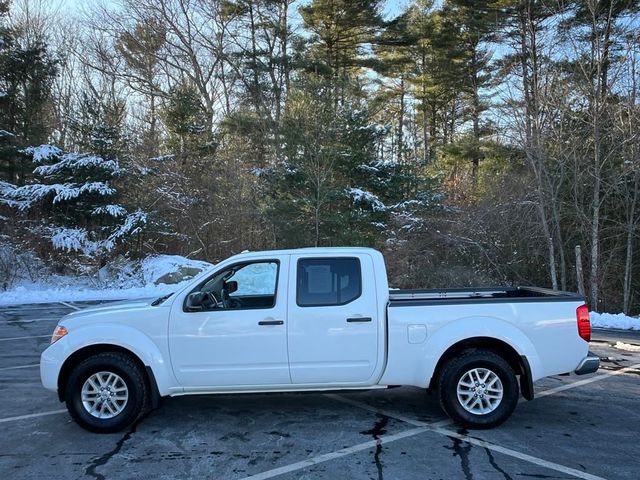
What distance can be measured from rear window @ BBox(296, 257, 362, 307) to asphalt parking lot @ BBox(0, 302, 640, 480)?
1.26 m

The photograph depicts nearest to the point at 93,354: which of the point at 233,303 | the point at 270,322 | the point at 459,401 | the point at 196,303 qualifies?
the point at 196,303

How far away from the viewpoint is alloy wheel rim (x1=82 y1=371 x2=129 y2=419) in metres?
5.10

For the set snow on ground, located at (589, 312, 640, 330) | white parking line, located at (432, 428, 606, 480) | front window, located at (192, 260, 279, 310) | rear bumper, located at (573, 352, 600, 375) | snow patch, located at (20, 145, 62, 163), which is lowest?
white parking line, located at (432, 428, 606, 480)

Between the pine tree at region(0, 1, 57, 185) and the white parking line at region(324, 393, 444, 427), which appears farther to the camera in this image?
the pine tree at region(0, 1, 57, 185)

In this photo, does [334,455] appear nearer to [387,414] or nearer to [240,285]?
[387,414]

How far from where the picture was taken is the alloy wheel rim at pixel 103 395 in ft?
16.7

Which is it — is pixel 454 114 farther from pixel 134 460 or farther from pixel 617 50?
pixel 134 460

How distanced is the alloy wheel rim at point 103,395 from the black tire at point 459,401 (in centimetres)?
309

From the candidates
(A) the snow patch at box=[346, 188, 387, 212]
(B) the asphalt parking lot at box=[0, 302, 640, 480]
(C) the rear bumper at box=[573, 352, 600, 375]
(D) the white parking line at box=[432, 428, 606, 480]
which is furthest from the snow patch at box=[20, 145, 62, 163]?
(C) the rear bumper at box=[573, 352, 600, 375]

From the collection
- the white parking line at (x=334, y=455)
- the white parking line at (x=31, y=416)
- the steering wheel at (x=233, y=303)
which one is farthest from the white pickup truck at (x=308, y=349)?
the white parking line at (x=31, y=416)

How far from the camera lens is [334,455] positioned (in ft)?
14.8

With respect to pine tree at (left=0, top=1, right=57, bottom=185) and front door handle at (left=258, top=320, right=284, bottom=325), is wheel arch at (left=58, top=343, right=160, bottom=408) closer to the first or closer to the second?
front door handle at (left=258, top=320, right=284, bottom=325)

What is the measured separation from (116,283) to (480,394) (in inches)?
625

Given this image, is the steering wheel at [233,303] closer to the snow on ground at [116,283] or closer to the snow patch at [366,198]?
the snow on ground at [116,283]
